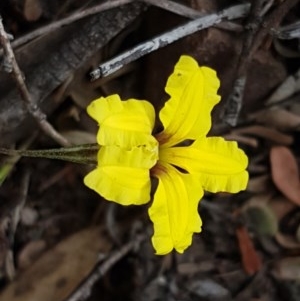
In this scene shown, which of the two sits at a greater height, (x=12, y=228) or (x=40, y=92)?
(x=40, y=92)

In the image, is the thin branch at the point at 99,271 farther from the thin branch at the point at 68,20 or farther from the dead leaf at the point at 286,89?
the thin branch at the point at 68,20

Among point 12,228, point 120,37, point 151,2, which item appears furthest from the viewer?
point 12,228

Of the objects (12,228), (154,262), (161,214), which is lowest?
(154,262)

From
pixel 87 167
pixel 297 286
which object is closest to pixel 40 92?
pixel 87 167

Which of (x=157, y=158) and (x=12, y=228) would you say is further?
(x=12, y=228)

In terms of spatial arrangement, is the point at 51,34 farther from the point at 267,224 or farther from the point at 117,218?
the point at 267,224

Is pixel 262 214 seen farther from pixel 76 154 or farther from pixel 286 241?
pixel 76 154
